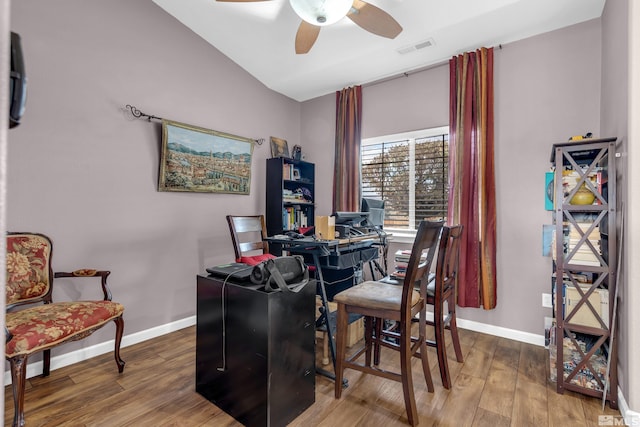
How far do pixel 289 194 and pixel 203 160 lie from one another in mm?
1129

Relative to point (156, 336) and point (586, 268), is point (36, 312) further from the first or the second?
point (586, 268)

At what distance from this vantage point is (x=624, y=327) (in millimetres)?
1704

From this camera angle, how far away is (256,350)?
155 cm

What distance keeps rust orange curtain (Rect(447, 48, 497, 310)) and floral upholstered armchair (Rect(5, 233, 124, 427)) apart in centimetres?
286

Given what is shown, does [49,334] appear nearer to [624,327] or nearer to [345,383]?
[345,383]

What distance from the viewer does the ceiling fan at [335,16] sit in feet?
6.12

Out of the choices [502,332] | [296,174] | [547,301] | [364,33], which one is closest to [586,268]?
[547,301]

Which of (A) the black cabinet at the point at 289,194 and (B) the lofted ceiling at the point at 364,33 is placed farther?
(A) the black cabinet at the point at 289,194

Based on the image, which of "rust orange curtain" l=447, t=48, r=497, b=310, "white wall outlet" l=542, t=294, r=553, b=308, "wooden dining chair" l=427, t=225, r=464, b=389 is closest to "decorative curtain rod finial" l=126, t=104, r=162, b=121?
"wooden dining chair" l=427, t=225, r=464, b=389

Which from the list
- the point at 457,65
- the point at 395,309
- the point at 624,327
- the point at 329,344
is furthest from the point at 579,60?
the point at 329,344

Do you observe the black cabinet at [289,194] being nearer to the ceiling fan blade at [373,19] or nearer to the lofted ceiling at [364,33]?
the lofted ceiling at [364,33]

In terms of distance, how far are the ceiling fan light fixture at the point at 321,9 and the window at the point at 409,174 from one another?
5.69 ft

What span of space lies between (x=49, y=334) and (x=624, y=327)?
314cm

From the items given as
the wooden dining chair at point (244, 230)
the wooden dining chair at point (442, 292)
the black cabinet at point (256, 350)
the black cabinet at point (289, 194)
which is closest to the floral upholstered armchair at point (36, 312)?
the black cabinet at point (256, 350)
